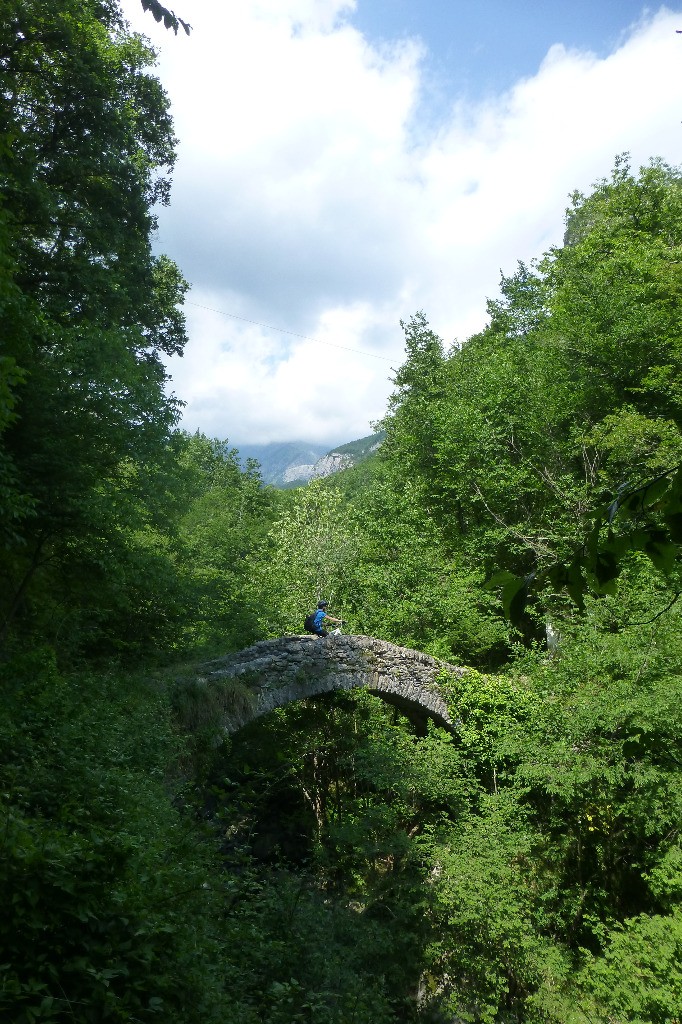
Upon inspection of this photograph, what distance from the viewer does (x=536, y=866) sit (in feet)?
31.4

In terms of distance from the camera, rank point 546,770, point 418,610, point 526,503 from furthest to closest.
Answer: point 526,503, point 418,610, point 546,770

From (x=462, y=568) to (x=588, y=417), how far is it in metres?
4.64

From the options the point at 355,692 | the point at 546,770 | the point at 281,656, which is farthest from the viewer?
the point at 355,692

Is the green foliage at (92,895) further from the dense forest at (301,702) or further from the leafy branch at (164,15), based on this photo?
the leafy branch at (164,15)

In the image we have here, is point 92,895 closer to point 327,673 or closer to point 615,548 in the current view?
point 615,548

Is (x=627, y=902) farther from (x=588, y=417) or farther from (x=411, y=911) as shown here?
(x=588, y=417)

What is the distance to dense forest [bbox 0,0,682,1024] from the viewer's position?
325 centimetres

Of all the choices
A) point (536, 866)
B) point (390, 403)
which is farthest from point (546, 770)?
point (390, 403)

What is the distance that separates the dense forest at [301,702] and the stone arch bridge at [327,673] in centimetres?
46

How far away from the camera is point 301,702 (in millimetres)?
12344

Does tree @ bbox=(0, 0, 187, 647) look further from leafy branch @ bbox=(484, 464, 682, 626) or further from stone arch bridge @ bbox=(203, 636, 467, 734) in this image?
leafy branch @ bbox=(484, 464, 682, 626)

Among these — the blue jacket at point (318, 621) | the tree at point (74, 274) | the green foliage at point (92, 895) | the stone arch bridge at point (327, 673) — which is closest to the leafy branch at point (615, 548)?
the green foliage at point (92, 895)

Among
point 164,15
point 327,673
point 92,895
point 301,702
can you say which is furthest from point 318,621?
point 164,15

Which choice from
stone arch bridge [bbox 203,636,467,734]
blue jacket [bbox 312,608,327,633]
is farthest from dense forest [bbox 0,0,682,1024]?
blue jacket [bbox 312,608,327,633]
